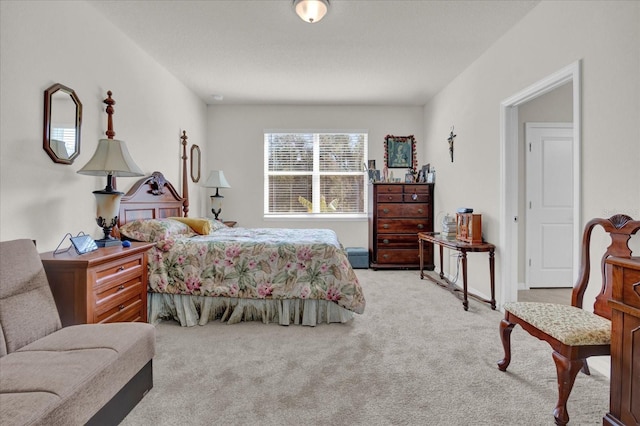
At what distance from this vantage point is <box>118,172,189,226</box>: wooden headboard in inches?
122

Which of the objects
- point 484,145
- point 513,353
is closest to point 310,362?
point 513,353

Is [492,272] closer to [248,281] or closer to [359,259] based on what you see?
[359,259]

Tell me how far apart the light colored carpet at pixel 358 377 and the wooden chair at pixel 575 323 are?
21cm

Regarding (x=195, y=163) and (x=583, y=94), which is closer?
(x=583, y=94)

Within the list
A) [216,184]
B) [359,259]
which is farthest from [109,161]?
[359,259]

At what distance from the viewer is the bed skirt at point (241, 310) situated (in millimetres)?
2783

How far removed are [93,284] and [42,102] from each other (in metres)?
1.33

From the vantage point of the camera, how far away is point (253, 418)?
1.58m

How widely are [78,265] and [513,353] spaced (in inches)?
113

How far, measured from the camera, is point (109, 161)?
2363 millimetres

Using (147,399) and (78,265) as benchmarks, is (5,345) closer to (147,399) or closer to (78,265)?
(78,265)

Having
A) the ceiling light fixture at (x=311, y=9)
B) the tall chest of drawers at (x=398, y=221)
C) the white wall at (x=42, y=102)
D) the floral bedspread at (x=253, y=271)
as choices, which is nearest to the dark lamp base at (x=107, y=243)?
the white wall at (x=42, y=102)

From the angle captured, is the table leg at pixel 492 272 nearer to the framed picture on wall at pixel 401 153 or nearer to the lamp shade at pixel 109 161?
the framed picture on wall at pixel 401 153

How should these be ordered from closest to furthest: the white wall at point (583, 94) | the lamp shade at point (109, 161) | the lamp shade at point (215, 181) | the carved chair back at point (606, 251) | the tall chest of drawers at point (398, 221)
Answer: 1. the carved chair back at point (606, 251)
2. the white wall at point (583, 94)
3. the lamp shade at point (109, 161)
4. the lamp shade at point (215, 181)
5. the tall chest of drawers at point (398, 221)
